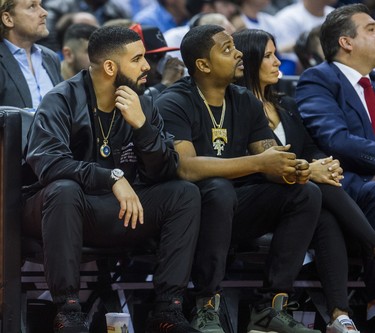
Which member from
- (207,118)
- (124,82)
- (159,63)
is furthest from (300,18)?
(124,82)

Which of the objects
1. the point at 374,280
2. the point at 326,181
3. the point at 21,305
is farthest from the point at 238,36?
the point at 21,305

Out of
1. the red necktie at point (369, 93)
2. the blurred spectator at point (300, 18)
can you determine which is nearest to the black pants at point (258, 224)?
the red necktie at point (369, 93)

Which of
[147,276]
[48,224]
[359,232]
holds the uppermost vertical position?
[48,224]

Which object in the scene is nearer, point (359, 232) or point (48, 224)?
point (48, 224)

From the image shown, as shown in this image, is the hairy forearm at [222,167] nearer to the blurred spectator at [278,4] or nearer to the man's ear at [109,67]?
the man's ear at [109,67]

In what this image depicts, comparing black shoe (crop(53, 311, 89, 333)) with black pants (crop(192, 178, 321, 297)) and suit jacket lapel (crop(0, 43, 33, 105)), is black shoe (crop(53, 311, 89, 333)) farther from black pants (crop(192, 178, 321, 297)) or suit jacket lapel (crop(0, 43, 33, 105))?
suit jacket lapel (crop(0, 43, 33, 105))

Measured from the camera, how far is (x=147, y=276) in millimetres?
5844

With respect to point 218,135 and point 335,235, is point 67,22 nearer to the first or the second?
point 218,135

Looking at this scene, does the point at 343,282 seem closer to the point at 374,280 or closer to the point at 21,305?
the point at 374,280

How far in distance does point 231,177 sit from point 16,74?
1.60 meters

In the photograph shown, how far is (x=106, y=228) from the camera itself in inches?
197

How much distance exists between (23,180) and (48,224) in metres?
0.57

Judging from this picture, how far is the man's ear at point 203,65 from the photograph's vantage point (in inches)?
223

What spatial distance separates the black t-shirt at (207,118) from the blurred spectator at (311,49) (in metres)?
2.15
